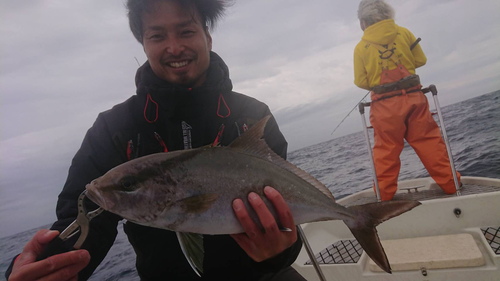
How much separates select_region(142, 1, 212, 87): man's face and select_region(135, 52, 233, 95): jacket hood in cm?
9

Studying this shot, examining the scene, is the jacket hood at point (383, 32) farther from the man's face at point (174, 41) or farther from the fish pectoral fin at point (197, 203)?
the fish pectoral fin at point (197, 203)

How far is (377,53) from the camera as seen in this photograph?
5.61 metres

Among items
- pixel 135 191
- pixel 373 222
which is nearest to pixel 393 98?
pixel 373 222

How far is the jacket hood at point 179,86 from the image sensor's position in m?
2.70

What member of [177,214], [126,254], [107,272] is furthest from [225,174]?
[126,254]

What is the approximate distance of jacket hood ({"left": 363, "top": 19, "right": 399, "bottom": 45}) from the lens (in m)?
5.59

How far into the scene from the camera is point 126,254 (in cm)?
1203

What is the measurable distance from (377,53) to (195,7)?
426 cm

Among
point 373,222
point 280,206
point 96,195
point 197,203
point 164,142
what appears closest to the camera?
point 96,195

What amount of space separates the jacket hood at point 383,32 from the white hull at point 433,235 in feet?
10.7

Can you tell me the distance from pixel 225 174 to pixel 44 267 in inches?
43.0

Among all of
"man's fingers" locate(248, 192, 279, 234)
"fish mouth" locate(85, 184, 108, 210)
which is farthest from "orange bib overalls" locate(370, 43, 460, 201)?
"fish mouth" locate(85, 184, 108, 210)

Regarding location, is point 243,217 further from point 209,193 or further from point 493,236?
point 493,236

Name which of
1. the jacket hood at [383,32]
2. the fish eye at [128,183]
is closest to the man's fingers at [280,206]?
the fish eye at [128,183]
